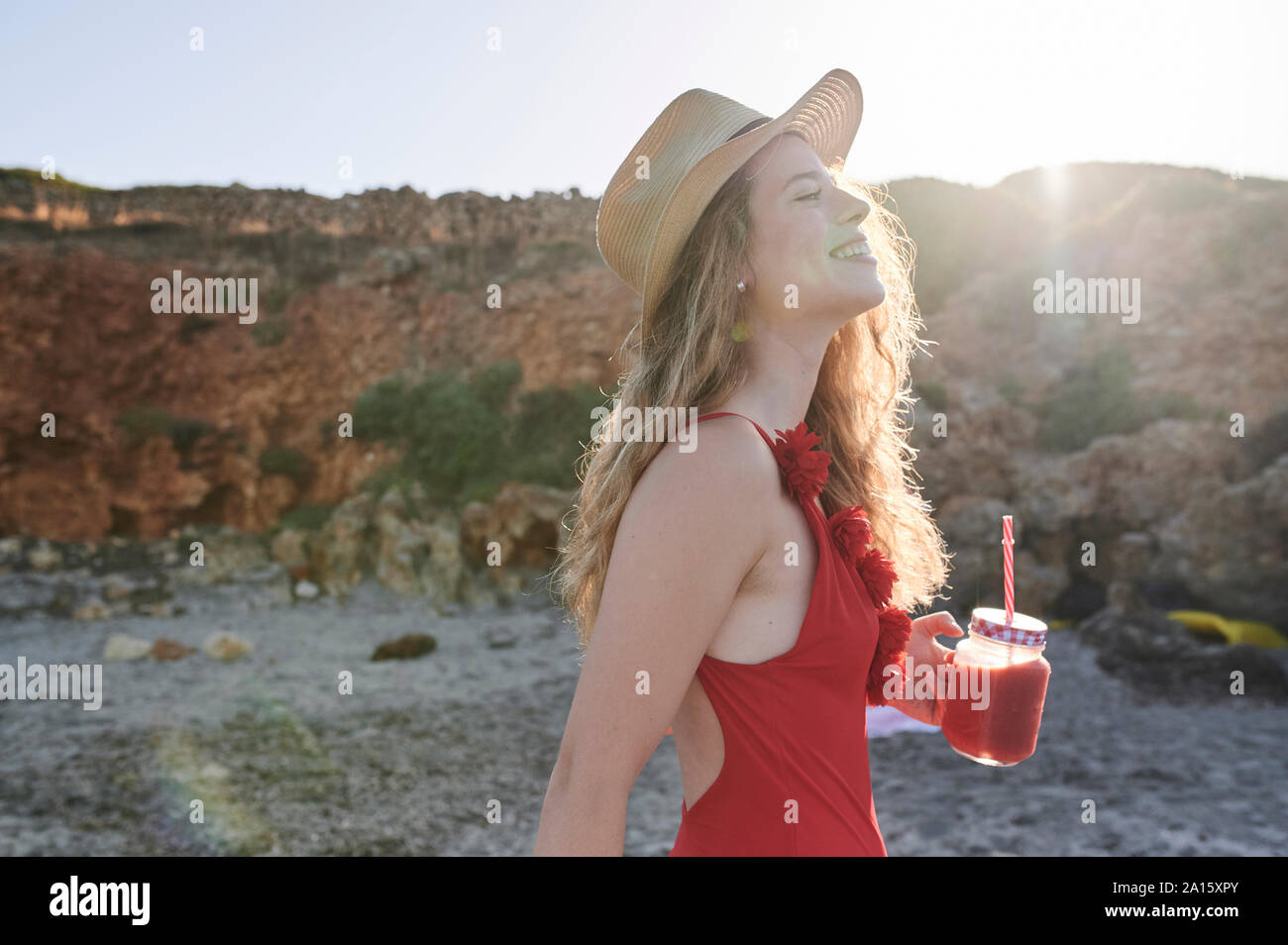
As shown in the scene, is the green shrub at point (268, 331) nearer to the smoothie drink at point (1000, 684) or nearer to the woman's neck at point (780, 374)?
the woman's neck at point (780, 374)

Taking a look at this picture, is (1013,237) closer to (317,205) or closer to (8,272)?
(317,205)

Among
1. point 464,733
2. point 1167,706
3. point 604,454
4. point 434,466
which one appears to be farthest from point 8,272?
point 1167,706

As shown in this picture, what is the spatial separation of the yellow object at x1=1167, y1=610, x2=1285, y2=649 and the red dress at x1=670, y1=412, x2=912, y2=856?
325 inches

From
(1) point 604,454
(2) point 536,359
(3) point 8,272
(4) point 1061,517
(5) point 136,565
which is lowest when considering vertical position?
(5) point 136,565

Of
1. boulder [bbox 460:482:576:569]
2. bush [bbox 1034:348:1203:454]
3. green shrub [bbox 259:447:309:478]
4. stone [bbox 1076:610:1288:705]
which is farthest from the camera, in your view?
green shrub [bbox 259:447:309:478]

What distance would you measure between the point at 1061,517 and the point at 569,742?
994 centimetres

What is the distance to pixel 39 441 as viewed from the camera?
12.8m

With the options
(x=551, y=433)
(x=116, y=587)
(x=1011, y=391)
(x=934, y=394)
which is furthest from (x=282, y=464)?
(x=1011, y=391)

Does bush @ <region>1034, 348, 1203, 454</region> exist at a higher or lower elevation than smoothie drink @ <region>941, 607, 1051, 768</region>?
higher

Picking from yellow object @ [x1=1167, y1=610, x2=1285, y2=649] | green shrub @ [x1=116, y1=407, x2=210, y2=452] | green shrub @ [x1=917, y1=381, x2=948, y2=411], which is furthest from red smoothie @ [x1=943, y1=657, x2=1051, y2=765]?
green shrub @ [x1=116, y1=407, x2=210, y2=452]

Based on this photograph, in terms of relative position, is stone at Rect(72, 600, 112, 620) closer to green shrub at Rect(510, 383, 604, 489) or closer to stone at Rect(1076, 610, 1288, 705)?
green shrub at Rect(510, 383, 604, 489)

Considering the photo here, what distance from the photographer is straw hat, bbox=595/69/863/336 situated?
5.05 feet

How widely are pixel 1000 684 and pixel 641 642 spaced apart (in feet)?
3.16

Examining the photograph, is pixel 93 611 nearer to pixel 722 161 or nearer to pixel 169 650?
pixel 169 650
